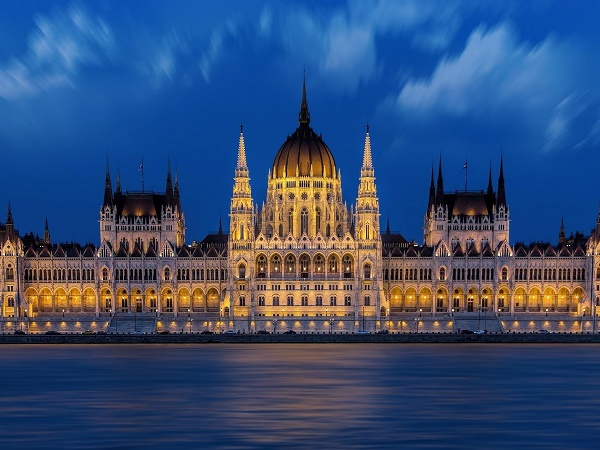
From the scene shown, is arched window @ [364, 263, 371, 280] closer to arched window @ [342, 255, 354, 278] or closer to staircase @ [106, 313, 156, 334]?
arched window @ [342, 255, 354, 278]

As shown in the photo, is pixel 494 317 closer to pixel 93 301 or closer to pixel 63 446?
pixel 93 301

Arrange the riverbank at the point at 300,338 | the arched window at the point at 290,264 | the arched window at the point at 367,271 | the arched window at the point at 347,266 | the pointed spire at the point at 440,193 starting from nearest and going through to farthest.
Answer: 1. the riverbank at the point at 300,338
2. the arched window at the point at 367,271
3. the arched window at the point at 347,266
4. the arched window at the point at 290,264
5. the pointed spire at the point at 440,193

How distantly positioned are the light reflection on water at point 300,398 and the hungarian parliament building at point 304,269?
92.8ft

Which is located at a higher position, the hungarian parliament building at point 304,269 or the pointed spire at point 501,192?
the pointed spire at point 501,192

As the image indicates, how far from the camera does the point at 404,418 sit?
7019 cm

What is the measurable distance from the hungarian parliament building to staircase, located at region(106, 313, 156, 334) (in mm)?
620

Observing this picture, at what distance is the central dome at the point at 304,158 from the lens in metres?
156

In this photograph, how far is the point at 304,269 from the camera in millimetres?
150125

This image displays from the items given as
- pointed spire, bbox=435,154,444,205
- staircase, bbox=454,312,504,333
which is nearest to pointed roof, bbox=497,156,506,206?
pointed spire, bbox=435,154,444,205

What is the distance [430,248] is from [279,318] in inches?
915

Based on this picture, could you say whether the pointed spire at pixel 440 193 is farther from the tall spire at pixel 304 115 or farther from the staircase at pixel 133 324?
the staircase at pixel 133 324

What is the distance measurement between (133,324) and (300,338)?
2296 cm

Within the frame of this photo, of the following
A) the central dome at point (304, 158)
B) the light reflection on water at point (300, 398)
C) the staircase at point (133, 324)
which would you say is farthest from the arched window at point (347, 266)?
the light reflection on water at point (300, 398)

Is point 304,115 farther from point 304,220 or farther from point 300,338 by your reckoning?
point 300,338
